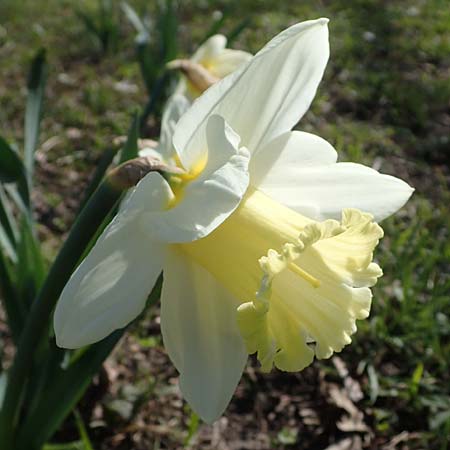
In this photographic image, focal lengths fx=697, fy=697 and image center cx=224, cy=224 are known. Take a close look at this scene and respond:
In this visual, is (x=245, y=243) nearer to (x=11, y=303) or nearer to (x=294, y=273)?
(x=294, y=273)

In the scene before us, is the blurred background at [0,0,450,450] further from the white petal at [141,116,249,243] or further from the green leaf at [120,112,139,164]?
the white petal at [141,116,249,243]

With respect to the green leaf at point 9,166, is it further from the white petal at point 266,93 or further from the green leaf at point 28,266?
the white petal at point 266,93

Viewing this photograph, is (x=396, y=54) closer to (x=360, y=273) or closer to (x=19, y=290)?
(x=19, y=290)

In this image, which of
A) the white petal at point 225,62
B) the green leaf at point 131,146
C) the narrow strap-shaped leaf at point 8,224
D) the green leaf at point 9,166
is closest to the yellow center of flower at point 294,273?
the green leaf at point 131,146

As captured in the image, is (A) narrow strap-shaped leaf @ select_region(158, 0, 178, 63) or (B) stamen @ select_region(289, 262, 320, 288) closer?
(B) stamen @ select_region(289, 262, 320, 288)

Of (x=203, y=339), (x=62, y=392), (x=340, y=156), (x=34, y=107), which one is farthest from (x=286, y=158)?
(x=340, y=156)

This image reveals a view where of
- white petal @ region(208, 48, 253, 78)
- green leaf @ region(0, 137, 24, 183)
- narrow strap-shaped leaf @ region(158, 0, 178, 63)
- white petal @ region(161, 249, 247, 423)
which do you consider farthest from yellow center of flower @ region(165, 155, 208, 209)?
narrow strap-shaped leaf @ region(158, 0, 178, 63)

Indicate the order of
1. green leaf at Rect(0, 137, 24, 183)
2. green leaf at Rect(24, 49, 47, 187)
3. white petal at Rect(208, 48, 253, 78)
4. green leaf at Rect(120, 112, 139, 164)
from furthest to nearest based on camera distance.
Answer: white petal at Rect(208, 48, 253, 78)
green leaf at Rect(24, 49, 47, 187)
green leaf at Rect(0, 137, 24, 183)
green leaf at Rect(120, 112, 139, 164)
